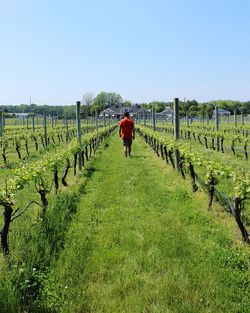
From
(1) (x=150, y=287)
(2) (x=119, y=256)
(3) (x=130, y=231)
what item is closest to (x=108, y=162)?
(3) (x=130, y=231)

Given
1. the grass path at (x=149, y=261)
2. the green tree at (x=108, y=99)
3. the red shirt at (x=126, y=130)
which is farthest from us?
the green tree at (x=108, y=99)

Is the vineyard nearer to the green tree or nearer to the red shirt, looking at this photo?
the red shirt

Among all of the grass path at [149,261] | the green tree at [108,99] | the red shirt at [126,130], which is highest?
the green tree at [108,99]

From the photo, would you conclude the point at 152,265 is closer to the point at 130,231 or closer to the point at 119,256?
the point at 119,256

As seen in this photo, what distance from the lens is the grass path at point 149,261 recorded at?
396cm

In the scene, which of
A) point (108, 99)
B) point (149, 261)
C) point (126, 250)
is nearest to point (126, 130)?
point (126, 250)

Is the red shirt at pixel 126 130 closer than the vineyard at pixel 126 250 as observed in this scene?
No

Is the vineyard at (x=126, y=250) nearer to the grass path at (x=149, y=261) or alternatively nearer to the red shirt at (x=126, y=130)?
the grass path at (x=149, y=261)

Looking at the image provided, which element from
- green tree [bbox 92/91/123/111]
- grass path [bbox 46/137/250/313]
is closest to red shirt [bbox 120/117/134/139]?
grass path [bbox 46/137/250/313]

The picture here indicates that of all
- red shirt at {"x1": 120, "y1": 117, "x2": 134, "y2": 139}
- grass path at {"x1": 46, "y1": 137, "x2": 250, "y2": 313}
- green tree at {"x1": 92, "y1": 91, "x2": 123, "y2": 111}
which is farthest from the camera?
green tree at {"x1": 92, "y1": 91, "x2": 123, "y2": 111}

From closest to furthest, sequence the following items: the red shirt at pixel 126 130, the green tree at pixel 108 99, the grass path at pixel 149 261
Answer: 1. the grass path at pixel 149 261
2. the red shirt at pixel 126 130
3. the green tree at pixel 108 99

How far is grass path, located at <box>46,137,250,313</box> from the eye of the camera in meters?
3.96

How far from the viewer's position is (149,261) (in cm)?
492

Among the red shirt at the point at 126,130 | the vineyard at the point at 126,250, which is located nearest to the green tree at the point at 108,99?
the red shirt at the point at 126,130
